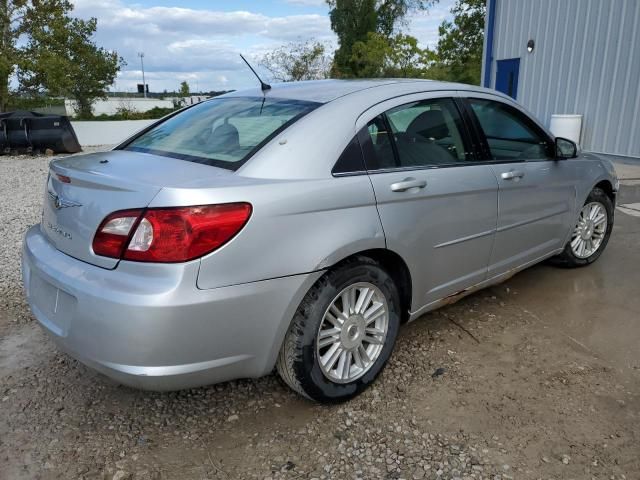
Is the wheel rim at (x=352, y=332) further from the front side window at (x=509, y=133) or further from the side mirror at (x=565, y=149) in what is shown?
the side mirror at (x=565, y=149)

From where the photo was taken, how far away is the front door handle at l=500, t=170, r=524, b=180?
3.32 meters

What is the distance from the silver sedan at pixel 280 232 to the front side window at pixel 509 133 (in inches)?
1.1

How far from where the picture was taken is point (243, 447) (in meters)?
2.39

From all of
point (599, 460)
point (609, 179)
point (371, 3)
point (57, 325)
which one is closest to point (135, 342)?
point (57, 325)

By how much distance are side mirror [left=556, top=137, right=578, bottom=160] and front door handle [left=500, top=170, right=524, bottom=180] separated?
0.62 m

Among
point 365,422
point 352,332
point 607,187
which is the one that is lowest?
point 365,422

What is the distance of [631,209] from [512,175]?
4.55 metres

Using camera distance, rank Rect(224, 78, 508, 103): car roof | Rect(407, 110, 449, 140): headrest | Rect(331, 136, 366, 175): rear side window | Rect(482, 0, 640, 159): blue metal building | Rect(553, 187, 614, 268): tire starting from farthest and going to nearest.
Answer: Rect(482, 0, 640, 159): blue metal building, Rect(553, 187, 614, 268): tire, Rect(407, 110, 449, 140): headrest, Rect(224, 78, 508, 103): car roof, Rect(331, 136, 366, 175): rear side window

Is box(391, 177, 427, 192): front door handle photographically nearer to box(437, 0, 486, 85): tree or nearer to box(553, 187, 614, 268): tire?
box(553, 187, 614, 268): tire

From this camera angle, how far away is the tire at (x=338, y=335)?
7.93ft

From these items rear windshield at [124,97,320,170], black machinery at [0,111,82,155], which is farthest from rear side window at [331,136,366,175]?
black machinery at [0,111,82,155]

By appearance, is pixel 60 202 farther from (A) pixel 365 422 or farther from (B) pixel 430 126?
(B) pixel 430 126

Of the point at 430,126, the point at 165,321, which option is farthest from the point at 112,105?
the point at 165,321

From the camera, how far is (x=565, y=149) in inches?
156
